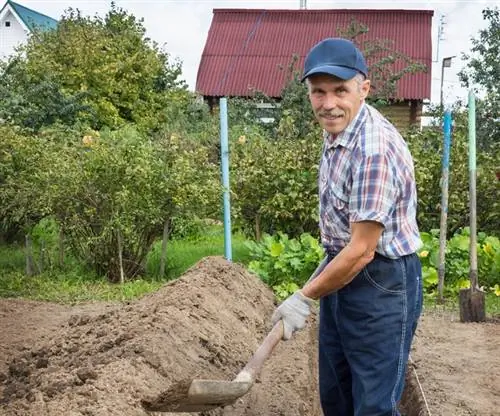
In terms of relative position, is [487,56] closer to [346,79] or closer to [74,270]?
[74,270]

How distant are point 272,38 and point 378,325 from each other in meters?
24.4

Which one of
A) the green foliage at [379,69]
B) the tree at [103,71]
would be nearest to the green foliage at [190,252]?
the green foliage at [379,69]

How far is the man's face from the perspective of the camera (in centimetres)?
332

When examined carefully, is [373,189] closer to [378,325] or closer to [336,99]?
[336,99]

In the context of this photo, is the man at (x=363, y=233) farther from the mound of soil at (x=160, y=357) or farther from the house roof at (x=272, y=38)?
the house roof at (x=272, y=38)

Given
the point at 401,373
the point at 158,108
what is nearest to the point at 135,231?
the point at 401,373

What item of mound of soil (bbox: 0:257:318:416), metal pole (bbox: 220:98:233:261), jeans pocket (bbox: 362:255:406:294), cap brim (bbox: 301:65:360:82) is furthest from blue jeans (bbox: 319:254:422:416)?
metal pole (bbox: 220:98:233:261)

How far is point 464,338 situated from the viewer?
7027 millimetres

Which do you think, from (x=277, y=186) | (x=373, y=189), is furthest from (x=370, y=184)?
(x=277, y=186)

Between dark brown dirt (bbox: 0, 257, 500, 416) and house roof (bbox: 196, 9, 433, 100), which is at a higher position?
house roof (bbox: 196, 9, 433, 100)

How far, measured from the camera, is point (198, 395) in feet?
11.3

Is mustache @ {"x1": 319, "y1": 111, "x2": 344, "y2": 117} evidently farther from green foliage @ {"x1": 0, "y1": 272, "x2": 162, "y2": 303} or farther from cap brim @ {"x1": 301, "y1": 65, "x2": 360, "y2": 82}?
green foliage @ {"x1": 0, "y1": 272, "x2": 162, "y2": 303}

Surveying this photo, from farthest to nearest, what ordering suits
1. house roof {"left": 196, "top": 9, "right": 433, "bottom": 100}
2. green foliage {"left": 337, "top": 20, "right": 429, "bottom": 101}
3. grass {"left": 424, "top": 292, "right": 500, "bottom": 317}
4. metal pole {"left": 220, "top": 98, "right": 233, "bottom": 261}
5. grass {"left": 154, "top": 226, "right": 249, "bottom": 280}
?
house roof {"left": 196, "top": 9, "right": 433, "bottom": 100}, green foliage {"left": 337, "top": 20, "right": 429, "bottom": 101}, grass {"left": 154, "top": 226, "right": 249, "bottom": 280}, grass {"left": 424, "top": 292, "right": 500, "bottom": 317}, metal pole {"left": 220, "top": 98, "right": 233, "bottom": 261}

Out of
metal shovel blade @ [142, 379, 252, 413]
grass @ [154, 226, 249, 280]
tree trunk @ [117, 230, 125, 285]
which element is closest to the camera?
metal shovel blade @ [142, 379, 252, 413]
